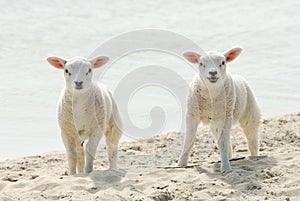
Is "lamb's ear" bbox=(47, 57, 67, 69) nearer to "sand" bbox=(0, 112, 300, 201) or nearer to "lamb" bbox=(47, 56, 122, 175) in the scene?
"lamb" bbox=(47, 56, 122, 175)

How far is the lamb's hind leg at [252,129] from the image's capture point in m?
9.14

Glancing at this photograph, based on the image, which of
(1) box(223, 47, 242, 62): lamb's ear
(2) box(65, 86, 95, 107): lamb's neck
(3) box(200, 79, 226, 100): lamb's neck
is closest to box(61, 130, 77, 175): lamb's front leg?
(2) box(65, 86, 95, 107): lamb's neck

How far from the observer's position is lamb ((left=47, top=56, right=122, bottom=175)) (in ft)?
25.8

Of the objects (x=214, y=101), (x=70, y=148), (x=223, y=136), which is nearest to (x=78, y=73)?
(x=70, y=148)

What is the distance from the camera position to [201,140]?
11469mm

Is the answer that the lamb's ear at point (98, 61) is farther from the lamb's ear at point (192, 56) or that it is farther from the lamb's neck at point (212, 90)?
the lamb's neck at point (212, 90)

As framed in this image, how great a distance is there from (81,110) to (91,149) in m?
0.49

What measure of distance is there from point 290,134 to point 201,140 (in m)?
1.52

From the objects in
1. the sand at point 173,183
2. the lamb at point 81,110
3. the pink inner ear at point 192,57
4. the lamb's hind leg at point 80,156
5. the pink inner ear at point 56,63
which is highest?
the pink inner ear at point 56,63

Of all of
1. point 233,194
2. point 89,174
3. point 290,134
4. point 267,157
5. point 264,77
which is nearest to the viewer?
point 233,194

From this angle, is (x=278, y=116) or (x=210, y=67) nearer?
(x=210, y=67)

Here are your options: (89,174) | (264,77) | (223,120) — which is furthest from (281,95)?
(89,174)

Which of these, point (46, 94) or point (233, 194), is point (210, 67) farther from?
point (46, 94)

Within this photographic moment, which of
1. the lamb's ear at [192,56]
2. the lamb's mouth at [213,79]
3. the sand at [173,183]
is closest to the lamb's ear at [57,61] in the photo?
the sand at [173,183]
